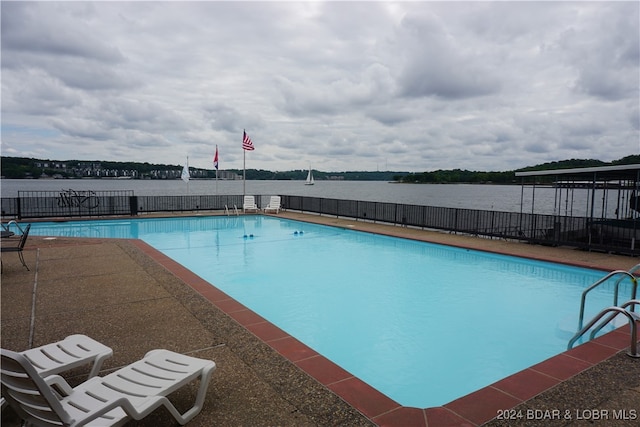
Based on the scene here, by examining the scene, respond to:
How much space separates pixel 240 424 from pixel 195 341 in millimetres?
1876

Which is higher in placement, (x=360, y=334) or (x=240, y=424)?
(x=240, y=424)

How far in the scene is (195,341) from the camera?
4797 mm

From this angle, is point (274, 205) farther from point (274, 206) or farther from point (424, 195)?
point (424, 195)

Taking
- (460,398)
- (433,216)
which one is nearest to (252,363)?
(460,398)

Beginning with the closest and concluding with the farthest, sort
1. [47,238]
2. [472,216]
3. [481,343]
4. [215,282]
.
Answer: [481,343] → [215,282] → [47,238] → [472,216]

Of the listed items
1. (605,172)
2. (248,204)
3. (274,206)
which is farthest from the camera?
(248,204)

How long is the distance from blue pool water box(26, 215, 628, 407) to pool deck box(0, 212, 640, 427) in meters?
1.09

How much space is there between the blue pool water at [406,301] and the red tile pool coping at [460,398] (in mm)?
1100

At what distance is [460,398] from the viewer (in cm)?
360

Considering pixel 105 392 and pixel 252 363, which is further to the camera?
pixel 252 363

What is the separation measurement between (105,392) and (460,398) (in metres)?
2.96

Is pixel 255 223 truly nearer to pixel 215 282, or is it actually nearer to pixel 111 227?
pixel 111 227

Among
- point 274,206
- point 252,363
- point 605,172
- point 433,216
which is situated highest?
point 605,172

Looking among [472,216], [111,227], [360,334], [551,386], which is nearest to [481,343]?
[360,334]
